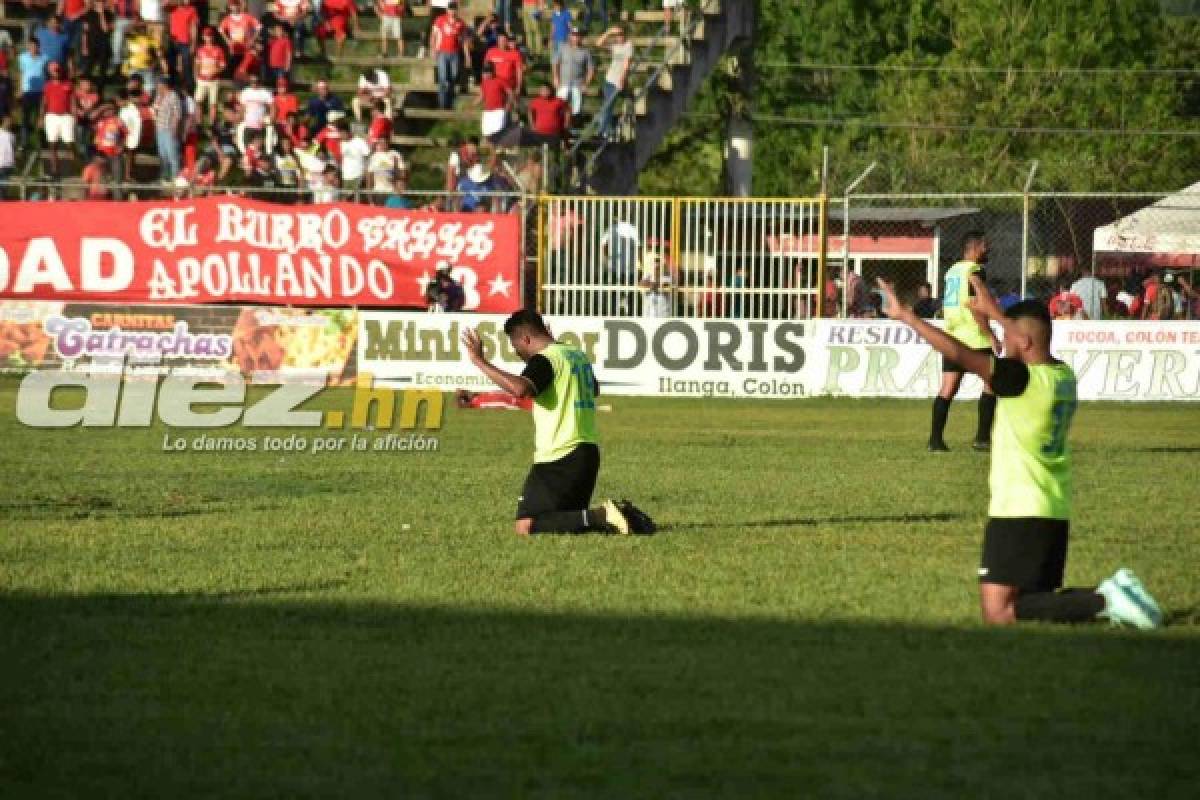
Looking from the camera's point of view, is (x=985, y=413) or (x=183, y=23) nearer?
(x=985, y=413)

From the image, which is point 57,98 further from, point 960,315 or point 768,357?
point 960,315

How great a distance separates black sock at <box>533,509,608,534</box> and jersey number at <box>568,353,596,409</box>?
26.1 inches

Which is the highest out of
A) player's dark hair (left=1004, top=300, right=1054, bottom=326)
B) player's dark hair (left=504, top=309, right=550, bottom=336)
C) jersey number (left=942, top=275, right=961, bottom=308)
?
player's dark hair (left=1004, top=300, right=1054, bottom=326)

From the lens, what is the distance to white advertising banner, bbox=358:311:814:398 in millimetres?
27359

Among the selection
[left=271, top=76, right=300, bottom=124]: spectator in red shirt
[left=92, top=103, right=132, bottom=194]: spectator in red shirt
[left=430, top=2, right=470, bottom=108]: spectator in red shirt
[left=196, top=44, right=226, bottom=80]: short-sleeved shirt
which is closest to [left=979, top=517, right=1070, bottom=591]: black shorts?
[left=92, top=103, right=132, bottom=194]: spectator in red shirt

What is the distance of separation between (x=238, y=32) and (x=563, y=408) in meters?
22.7

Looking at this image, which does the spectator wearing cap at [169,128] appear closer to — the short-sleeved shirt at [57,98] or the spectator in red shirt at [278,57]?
the short-sleeved shirt at [57,98]

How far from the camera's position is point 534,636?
8758 millimetres

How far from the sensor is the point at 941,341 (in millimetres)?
8406

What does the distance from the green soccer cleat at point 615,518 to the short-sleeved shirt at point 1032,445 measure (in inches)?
140

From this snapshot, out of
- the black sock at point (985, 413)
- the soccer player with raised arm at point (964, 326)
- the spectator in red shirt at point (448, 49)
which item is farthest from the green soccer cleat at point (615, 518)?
the spectator in red shirt at point (448, 49)

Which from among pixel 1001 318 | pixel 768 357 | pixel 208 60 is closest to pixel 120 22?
pixel 208 60

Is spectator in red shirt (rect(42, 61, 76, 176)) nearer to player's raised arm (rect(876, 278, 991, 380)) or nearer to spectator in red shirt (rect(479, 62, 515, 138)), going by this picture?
spectator in red shirt (rect(479, 62, 515, 138))

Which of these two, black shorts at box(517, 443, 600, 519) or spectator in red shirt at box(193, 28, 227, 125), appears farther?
spectator in red shirt at box(193, 28, 227, 125)
